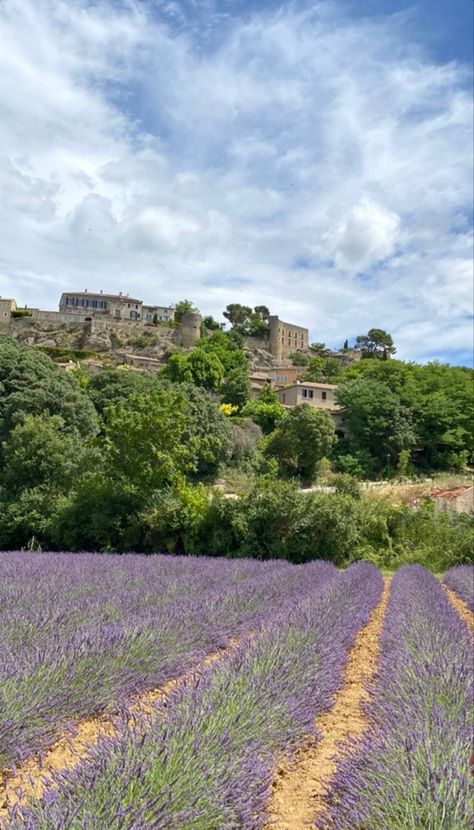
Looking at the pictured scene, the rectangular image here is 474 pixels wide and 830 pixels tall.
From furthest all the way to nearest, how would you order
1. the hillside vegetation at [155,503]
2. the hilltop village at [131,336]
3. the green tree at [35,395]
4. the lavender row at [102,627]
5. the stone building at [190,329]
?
1. the stone building at [190,329]
2. the hilltop village at [131,336]
3. the green tree at [35,395]
4. the hillside vegetation at [155,503]
5. the lavender row at [102,627]

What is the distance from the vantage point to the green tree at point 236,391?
134 feet

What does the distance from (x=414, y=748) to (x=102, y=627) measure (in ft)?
9.64

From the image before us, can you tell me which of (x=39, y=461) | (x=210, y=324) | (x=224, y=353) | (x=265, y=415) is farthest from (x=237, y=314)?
(x=39, y=461)

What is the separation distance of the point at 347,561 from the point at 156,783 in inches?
424

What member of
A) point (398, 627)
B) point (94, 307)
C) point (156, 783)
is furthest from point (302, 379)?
point (156, 783)

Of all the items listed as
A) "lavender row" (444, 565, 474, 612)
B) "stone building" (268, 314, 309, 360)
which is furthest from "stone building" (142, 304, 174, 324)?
"lavender row" (444, 565, 474, 612)

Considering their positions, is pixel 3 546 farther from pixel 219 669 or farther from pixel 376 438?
pixel 376 438

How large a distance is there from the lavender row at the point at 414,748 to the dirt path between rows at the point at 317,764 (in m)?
0.16

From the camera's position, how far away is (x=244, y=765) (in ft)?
7.64

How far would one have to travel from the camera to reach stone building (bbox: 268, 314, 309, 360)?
8056cm

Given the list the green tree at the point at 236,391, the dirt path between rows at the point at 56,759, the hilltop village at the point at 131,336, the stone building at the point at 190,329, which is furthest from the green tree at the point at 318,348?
the dirt path between rows at the point at 56,759

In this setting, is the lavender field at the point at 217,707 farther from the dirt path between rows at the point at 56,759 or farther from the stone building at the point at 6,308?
the stone building at the point at 6,308

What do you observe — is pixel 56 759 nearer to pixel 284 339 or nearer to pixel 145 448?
pixel 145 448

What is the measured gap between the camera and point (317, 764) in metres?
2.92
